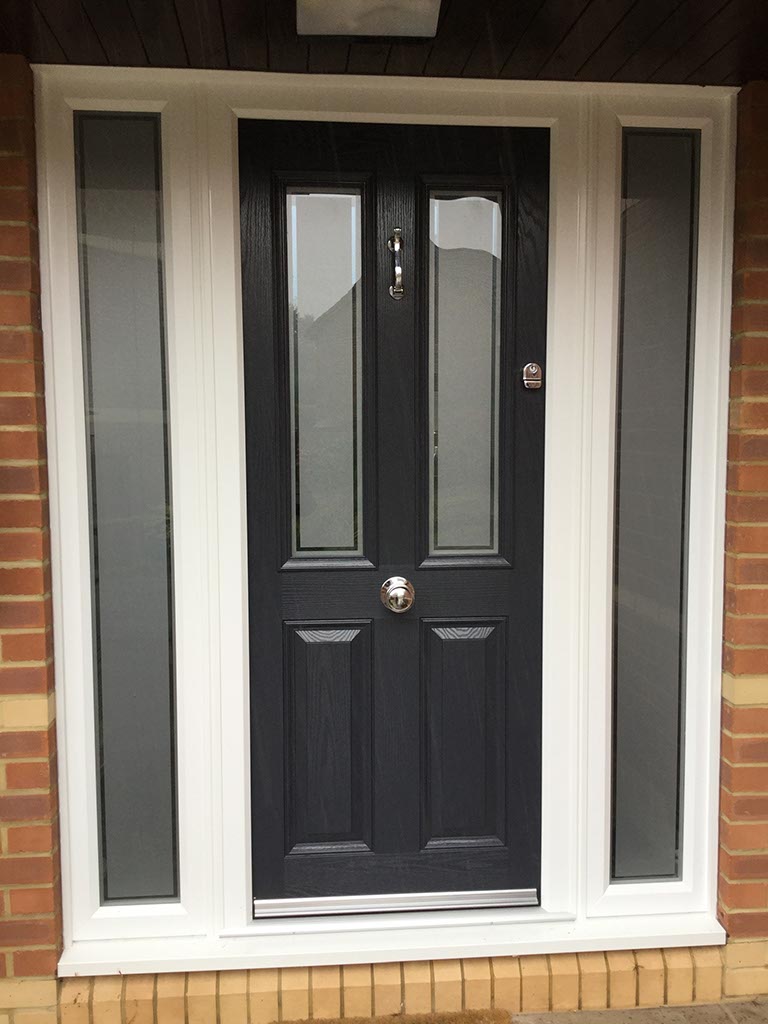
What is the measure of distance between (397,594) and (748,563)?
101 cm

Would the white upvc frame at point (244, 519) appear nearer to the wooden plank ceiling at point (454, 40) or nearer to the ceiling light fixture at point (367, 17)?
the wooden plank ceiling at point (454, 40)

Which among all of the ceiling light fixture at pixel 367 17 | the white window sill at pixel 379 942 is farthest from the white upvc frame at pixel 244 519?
Answer: the ceiling light fixture at pixel 367 17

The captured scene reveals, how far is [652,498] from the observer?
7.99 ft

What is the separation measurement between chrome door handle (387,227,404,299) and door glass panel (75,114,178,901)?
649 mm

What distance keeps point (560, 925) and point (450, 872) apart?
352 mm

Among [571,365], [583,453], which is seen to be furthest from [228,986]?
[571,365]

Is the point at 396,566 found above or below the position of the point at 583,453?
below

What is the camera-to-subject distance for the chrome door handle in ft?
7.70

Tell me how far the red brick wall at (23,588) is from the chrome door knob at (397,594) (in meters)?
0.94

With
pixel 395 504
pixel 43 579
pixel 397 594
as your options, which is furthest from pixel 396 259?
pixel 43 579

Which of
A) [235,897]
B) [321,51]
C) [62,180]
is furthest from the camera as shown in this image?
[235,897]

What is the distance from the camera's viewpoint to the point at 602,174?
235 cm

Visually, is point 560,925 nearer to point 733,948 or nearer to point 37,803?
point 733,948

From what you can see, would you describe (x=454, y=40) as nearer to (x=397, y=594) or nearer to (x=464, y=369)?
(x=464, y=369)
